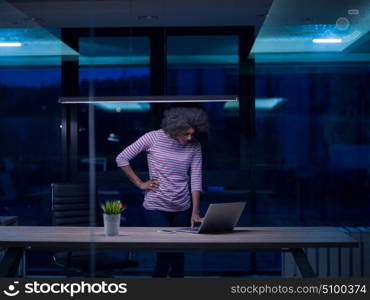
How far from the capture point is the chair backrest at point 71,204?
557cm

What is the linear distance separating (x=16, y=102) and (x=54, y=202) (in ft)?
6.77

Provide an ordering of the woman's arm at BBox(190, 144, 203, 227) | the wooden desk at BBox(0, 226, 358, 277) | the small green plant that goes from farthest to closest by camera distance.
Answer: the woman's arm at BBox(190, 144, 203, 227)
the small green plant
the wooden desk at BBox(0, 226, 358, 277)

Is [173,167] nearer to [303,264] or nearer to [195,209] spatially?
[195,209]

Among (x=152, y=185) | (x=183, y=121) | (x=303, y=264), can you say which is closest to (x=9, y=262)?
(x=152, y=185)

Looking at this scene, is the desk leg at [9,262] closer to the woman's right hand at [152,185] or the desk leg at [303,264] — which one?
the woman's right hand at [152,185]

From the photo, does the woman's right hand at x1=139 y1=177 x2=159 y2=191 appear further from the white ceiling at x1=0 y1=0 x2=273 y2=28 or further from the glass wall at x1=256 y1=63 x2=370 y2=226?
the glass wall at x1=256 y1=63 x2=370 y2=226

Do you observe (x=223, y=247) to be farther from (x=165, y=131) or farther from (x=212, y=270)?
(x=212, y=270)

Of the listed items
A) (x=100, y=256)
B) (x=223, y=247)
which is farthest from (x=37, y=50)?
(x=223, y=247)

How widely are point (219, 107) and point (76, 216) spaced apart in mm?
2162

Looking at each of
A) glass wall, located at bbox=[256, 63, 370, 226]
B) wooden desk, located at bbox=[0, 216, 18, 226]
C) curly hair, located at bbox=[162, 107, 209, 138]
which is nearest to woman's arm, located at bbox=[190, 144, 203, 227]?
curly hair, located at bbox=[162, 107, 209, 138]

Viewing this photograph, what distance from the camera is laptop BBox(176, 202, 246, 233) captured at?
435cm

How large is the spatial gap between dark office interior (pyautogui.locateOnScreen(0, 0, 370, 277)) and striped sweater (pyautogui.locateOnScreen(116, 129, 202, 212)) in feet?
5.21

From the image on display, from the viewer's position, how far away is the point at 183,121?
17.6ft

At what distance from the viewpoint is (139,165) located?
23.3 feet
